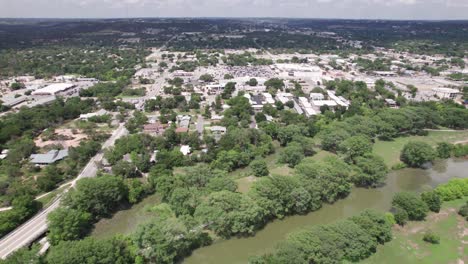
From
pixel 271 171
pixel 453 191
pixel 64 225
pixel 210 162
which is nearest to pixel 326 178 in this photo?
pixel 271 171

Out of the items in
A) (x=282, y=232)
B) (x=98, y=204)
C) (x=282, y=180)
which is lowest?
(x=282, y=232)

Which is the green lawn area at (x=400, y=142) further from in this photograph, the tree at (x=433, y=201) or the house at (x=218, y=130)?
the house at (x=218, y=130)

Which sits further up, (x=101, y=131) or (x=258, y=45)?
(x=258, y=45)

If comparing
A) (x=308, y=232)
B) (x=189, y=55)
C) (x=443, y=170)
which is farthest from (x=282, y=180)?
(x=189, y=55)

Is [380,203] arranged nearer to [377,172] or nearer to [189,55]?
[377,172]

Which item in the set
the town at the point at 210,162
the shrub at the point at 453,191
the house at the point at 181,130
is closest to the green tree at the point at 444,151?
the town at the point at 210,162

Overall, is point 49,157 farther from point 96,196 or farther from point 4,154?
point 96,196

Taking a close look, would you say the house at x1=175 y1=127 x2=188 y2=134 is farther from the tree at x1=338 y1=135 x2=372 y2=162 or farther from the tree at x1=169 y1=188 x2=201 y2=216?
the tree at x1=338 y1=135 x2=372 y2=162
